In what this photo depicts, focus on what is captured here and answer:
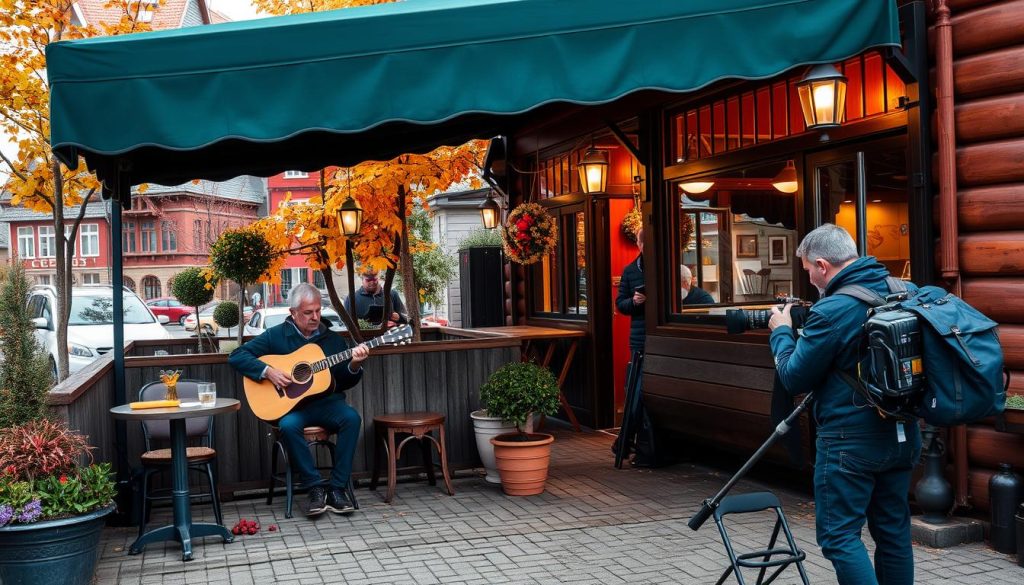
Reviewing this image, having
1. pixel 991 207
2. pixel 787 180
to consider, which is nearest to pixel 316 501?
pixel 787 180

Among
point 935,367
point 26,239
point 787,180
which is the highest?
point 26,239

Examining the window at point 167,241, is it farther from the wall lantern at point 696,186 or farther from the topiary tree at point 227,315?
the wall lantern at point 696,186

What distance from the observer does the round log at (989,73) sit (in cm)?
543

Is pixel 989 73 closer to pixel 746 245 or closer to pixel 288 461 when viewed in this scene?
pixel 746 245

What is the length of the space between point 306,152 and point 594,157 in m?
2.78

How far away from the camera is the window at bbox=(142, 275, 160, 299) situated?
178 ft

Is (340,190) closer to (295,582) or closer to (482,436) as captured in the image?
(482,436)

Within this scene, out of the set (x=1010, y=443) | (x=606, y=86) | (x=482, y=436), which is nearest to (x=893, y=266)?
(x=1010, y=443)

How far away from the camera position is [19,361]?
5.86 m

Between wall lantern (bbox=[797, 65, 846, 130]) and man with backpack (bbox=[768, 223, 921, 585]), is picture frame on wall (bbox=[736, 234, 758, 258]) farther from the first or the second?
man with backpack (bbox=[768, 223, 921, 585])

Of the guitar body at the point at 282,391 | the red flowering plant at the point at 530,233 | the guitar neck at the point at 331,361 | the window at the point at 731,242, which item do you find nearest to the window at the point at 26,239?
the red flowering plant at the point at 530,233

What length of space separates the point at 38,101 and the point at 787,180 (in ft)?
27.2

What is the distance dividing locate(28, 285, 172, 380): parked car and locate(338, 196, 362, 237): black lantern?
5.33 metres

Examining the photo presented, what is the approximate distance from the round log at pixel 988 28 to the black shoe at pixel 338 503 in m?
4.74
